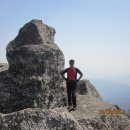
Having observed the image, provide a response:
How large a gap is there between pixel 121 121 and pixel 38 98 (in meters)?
6.01

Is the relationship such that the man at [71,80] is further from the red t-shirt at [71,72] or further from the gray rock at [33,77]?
the gray rock at [33,77]

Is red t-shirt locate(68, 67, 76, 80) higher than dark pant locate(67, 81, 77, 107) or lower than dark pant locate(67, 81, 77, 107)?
higher

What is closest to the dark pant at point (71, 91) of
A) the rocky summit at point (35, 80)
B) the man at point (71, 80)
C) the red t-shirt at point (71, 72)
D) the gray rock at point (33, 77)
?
the man at point (71, 80)

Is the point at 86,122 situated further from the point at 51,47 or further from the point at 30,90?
the point at 51,47

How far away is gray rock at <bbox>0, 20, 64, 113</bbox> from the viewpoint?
20.4m

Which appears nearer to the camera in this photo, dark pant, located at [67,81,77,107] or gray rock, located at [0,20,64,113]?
gray rock, located at [0,20,64,113]

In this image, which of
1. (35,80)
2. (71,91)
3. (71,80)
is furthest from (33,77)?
(71,91)

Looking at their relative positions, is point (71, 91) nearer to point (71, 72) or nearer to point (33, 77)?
point (71, 72)

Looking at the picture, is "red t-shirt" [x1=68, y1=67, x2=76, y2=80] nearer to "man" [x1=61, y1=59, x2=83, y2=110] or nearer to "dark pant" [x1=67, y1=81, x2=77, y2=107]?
"man" [x1=61, y1=59, x2=83, y2=110]

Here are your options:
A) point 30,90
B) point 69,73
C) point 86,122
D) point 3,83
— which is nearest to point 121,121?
point 86,122

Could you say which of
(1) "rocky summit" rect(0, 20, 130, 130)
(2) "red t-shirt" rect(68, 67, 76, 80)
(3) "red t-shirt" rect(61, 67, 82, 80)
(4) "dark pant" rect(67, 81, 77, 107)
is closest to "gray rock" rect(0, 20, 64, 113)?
(1) "rocky summit" rect(0, 20, 130, 130)

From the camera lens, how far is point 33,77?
20.8 metres

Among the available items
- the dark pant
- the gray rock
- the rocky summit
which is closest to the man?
the dark pant

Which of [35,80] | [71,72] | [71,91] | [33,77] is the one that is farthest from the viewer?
[71,91]
